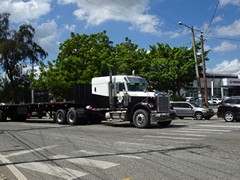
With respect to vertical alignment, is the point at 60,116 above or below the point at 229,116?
above

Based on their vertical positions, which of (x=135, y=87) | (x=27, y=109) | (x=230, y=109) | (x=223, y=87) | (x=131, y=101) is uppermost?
(x=223, y=87)

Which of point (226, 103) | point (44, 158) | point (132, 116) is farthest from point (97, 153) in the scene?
point (226, 103)

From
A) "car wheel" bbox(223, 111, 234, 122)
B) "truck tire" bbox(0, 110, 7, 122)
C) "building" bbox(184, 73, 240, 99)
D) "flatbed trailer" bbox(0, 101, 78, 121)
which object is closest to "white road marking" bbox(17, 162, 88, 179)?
"flatbed trailer" bbox(0, 101, 78, 121)

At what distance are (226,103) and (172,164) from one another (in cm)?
1549

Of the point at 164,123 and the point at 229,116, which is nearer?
the point at 164,123

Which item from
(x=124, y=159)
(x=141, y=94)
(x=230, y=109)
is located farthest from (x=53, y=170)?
(x=230, y=109)

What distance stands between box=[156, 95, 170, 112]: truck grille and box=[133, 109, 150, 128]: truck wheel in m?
0.75

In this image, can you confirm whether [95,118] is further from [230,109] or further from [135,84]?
[230,109]

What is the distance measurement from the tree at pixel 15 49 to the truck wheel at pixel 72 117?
27135 mm

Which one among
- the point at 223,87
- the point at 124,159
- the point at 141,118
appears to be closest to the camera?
the point at 124,159

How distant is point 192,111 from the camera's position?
26.6 metres

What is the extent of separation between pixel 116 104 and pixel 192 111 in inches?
364

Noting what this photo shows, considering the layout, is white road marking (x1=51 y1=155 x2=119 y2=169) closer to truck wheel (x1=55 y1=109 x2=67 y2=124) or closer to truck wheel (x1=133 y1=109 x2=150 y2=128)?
truck wheel (x1=133 y1=109 x2=150 y2=128)

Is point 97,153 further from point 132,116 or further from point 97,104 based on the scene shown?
point 97,104
